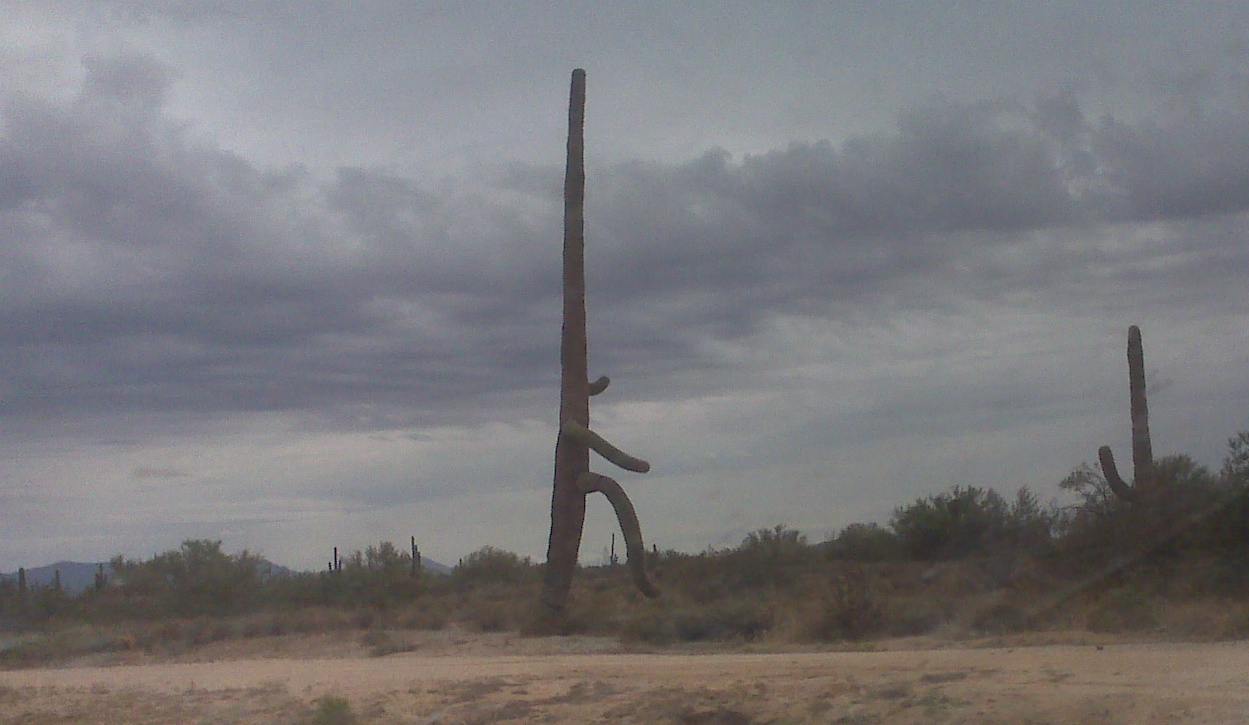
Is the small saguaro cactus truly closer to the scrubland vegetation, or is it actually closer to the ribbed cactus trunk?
the scrubland vegetation

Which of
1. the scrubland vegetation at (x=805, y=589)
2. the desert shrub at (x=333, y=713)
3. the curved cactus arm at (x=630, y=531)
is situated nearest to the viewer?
the desert shrub at (x=333, y=713)

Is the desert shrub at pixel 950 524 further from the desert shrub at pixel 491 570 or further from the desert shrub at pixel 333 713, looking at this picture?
the desert shrub at pixel 333 713

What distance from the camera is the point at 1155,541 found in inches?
1104

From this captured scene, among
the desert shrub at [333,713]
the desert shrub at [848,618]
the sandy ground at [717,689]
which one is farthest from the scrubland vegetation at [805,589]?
the desert shrub at [333,713]

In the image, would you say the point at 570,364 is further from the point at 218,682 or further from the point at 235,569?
the point at 235,569

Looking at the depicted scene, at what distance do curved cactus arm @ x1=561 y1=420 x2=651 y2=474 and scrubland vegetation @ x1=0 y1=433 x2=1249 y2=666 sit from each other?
125 inches

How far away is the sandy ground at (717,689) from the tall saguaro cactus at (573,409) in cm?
711

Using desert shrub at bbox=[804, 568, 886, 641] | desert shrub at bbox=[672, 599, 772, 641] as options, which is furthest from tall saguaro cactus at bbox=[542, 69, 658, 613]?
desert shrub at bbox=[804, 568, 886, 641]

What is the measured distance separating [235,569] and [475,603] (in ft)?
48.8

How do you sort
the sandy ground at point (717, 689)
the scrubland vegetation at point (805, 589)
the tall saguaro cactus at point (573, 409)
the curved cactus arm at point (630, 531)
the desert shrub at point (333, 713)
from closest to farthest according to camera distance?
the sandy ground at point (717, 689), the desert shrub at point (333, 713), the scrubland vegetation at point (805, 589), the curved cactus arm at point (630, 531), the tall saguaro cactus at point (573, 409)

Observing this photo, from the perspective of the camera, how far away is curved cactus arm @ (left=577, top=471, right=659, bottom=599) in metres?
29.0

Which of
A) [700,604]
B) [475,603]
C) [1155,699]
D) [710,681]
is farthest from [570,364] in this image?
[1155,699]

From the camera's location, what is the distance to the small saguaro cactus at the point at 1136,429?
3234 cm

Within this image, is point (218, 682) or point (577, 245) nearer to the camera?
point (218, 682)
